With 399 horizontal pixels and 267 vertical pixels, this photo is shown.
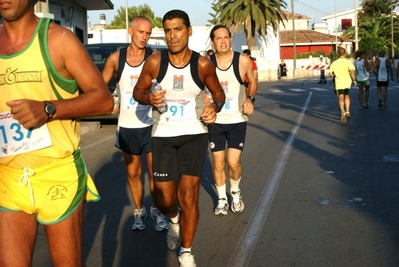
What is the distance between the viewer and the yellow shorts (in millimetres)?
3477

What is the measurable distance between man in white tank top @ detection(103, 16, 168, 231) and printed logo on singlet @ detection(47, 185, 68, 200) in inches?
132

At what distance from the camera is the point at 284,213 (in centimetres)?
744

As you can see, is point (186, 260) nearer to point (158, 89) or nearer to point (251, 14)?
point (158, 89)

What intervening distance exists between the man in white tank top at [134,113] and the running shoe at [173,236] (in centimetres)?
64

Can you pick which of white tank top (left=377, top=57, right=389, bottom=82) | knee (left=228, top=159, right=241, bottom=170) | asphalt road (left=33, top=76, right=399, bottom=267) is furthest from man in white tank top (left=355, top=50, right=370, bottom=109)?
knee (left=228, top=159, right=241, bottom=170)

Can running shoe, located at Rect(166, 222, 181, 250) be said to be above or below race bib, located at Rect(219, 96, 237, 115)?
below

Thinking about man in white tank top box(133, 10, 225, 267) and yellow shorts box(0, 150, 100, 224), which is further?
man in white tank top box(133, 10, 225, 267)

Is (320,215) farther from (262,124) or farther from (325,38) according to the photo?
(325,38)

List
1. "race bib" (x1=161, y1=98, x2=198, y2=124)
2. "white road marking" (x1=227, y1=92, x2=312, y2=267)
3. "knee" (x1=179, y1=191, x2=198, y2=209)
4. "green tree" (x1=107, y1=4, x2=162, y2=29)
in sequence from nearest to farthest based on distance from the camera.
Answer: "knee" (x1=179, y1=191, x2=198, y2=209) < "race bib" (x1=161, y1=98, x2=198, y2=124) < "white road marking" (x1=227, y1=92, x2=312, y2=267) < "green tree" (x1=107, y1=4, x2=162, y2=29)

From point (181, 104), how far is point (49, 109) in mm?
2450

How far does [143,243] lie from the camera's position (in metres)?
6.37

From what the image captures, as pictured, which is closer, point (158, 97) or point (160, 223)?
point (158, 97)

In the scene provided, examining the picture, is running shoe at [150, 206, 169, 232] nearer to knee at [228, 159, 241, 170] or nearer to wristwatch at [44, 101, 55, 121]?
knee at [228, 159, 241, 170]

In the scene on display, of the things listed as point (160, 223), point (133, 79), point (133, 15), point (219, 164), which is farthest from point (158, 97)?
point (133, 15)
